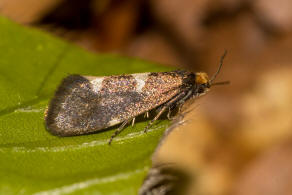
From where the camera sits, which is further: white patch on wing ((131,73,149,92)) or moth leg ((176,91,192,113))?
moth leg ((176,91,192,113))

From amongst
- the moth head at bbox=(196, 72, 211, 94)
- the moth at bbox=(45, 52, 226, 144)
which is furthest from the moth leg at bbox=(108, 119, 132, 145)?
the moth head at bbox=(196, 72, 211, 94)

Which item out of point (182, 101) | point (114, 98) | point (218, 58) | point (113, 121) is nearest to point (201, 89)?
point (182, 101)

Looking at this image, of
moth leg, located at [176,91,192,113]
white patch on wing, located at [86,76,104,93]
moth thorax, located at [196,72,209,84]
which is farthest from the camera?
moth thorax, located at [196,72,209,84]

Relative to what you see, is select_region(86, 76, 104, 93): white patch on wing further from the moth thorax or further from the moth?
the moth thorax

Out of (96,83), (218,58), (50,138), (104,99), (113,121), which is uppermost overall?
(218,58)

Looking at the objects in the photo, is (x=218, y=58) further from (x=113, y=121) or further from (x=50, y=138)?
(x=50, y=138)

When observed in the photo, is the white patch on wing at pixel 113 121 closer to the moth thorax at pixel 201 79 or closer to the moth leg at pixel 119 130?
the moth leg at pixel 119 130

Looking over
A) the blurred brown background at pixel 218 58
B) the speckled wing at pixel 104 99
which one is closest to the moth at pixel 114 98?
the speckled wing at pixel 104 99
